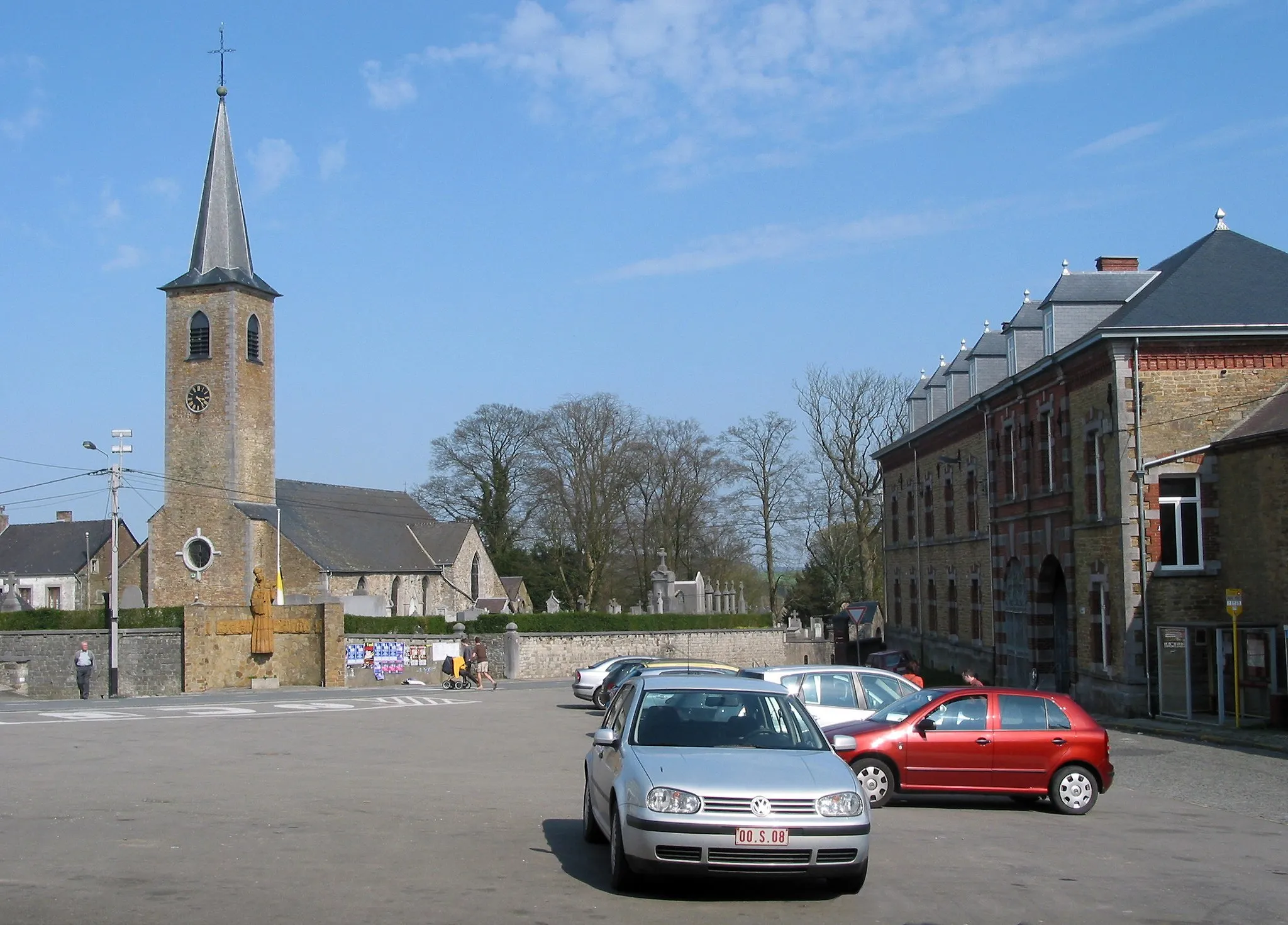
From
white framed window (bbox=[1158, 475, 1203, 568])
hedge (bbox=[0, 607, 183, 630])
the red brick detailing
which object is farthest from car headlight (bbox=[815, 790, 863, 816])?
hedge (bbox=[0, 607, 183, 630])

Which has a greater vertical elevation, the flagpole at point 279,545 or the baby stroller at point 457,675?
the flagpole at point 279,545

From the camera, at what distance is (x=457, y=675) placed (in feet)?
145

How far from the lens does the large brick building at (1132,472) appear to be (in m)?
28.6

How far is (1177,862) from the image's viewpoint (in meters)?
10.8

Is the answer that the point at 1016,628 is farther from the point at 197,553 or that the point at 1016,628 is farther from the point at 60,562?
the point at 60,562

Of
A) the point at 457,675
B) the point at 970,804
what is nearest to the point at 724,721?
the point at 970,804

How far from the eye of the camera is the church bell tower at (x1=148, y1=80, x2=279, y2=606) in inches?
2392

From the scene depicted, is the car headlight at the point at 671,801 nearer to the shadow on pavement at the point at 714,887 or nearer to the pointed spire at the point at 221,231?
the shadow on pavement at the point at 714,887

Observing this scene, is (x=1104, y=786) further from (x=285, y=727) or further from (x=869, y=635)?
(x=869, y=635)

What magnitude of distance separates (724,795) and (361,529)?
66.5m

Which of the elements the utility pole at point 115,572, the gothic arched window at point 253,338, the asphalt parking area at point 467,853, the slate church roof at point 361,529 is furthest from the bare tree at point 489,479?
the asphalt parking area at point 467,853

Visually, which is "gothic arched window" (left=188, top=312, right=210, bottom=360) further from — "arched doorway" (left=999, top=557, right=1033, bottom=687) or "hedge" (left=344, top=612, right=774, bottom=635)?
"arched doorway" (left=999, top=557, right=1033, bottom=687)

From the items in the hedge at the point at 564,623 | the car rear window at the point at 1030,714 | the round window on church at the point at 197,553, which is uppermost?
the round window on church at the point at 197,553

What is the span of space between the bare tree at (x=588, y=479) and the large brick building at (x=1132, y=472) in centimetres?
3814
